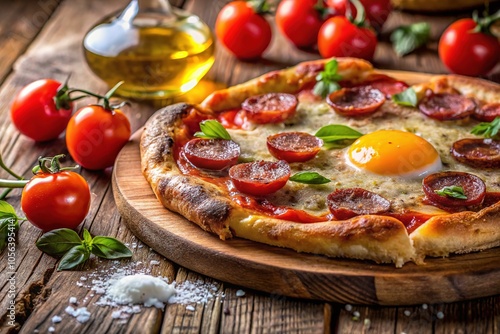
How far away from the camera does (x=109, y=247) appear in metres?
4.71

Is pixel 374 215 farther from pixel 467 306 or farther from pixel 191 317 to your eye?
pixel 191 317

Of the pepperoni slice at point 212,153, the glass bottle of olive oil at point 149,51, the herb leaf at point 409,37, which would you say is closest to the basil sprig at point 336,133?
the pepperoni slice at point 212,153

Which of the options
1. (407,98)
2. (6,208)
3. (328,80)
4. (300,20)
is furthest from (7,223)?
(300,20)

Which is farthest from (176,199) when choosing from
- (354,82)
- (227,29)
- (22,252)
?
(227,29)

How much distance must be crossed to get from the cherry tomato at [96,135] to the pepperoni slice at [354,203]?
1838 mm

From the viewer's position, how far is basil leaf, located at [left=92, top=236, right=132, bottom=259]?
15.4 feet

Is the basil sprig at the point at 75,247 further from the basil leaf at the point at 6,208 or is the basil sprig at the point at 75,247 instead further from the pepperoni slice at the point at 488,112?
the pepperoni slice at the point at 488,112

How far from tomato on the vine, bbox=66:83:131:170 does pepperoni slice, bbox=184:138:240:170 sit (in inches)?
28.8

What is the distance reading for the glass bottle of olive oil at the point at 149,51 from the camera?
22.3 feet

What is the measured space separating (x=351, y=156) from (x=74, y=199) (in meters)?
1.74

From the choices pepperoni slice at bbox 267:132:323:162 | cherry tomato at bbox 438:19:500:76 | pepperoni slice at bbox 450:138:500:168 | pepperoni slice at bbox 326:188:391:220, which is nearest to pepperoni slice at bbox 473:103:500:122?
pepperoni slice at bbox 450:138:500:168

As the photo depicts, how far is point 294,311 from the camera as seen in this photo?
422 centimetres

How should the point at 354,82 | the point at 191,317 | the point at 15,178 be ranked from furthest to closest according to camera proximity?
the point at 354,82
the point at 15,178
the point at 191,317

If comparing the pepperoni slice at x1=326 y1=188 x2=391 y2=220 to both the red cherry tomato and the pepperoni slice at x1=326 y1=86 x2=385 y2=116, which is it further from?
the red cherry tomato
